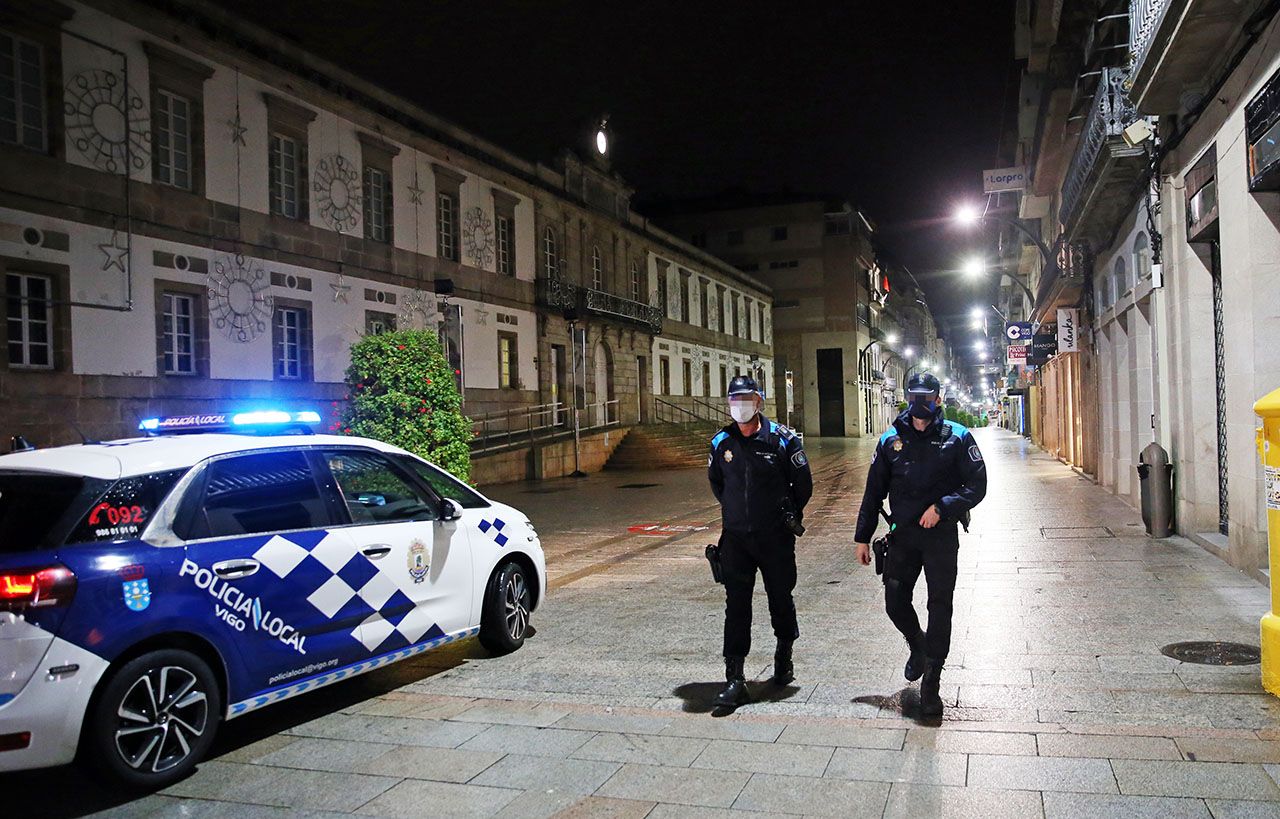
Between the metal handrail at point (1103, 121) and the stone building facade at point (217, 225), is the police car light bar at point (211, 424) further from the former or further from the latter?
the stone building facade at point (217, 225)

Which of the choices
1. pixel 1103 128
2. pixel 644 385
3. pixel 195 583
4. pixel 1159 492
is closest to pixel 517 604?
pixel 195 583

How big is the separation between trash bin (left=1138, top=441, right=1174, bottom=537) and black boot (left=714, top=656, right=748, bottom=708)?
27.0 feet

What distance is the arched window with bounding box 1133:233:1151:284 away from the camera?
13055mm

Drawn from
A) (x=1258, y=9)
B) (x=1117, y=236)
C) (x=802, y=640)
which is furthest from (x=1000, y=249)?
(x=802, y=640)

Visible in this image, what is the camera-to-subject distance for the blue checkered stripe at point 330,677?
15.9ft

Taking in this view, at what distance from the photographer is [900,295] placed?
9406 cm

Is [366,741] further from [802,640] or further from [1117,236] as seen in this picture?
[1117,236]

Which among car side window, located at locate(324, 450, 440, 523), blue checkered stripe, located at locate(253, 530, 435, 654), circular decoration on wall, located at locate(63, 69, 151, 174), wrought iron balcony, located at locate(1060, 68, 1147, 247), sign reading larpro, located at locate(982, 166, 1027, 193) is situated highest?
sign reading larpro, located at locate(982, 166, 1027, 193)

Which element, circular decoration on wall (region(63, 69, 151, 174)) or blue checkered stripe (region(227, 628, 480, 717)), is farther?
circular decoration on wall (region(63, 69, 151, 174))

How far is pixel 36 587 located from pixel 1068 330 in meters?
22.4

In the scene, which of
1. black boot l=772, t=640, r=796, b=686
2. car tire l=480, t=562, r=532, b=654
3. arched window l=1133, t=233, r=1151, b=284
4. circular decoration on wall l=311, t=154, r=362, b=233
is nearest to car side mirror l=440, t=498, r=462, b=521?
car tire l=480, t=562, r=532, b=654

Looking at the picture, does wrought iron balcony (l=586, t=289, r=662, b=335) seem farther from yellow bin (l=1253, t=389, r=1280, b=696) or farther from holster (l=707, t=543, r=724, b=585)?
yellow bin (l=1253, t=389, r=1280, b=696)

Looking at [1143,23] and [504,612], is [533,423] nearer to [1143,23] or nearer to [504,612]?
[1143,23]

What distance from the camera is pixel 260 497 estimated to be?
5.20 m
